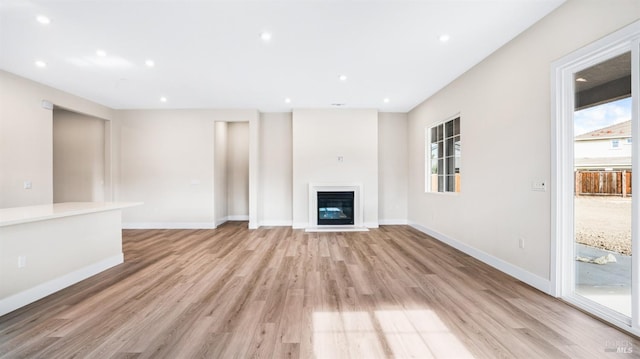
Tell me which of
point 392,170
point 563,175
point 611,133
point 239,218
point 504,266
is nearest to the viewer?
point 611,133

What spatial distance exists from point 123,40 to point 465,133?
183 inches

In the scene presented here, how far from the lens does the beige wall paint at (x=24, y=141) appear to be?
3773 mm

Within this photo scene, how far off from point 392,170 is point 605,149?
4.27 meters

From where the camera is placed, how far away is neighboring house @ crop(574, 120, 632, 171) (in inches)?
77.0

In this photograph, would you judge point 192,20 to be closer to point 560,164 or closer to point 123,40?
point 123,40

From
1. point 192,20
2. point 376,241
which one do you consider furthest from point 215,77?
point 376,241

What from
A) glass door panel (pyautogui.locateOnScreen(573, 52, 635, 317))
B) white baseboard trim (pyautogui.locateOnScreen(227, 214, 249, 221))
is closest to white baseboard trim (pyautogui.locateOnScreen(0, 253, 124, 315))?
white baseboard trim (pyautogui.locateOnScreen(227, 214, 249, 221))

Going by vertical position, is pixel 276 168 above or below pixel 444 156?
below

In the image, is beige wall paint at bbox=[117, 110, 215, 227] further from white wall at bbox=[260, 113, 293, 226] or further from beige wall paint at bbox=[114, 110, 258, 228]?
white wall at bbox=[260, 113, 293, 226]

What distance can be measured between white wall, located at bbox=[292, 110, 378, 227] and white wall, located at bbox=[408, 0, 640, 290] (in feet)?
6.51

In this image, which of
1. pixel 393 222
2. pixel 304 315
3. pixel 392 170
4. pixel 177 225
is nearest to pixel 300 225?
pixel 393 222

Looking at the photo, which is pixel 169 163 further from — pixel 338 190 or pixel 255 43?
pixel 255 43

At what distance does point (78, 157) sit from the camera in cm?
588

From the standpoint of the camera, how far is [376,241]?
4691 millimetres
